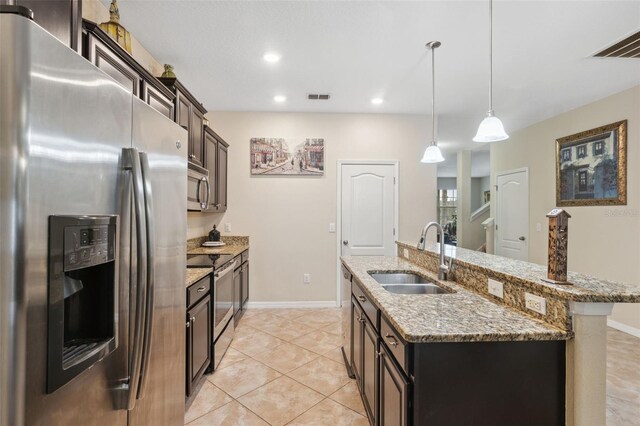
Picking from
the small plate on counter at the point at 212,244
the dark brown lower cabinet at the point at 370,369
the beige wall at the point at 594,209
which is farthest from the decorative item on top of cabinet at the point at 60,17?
the beige wall at the point at 594,209

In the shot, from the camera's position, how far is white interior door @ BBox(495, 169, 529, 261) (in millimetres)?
5039

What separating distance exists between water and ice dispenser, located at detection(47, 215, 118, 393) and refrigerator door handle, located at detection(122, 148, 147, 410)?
72 millimetres

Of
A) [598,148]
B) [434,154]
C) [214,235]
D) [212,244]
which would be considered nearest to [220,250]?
[212,244]

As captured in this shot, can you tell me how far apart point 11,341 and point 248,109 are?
4032mm

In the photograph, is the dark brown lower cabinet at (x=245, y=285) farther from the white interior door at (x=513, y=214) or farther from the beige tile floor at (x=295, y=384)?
the white interior door at (x=513, y=214)

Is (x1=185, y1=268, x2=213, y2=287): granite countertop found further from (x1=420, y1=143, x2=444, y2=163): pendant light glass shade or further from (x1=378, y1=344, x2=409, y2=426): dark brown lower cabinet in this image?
(x1=420, y1=143, x2=444, y2=163): pendant light glass shade

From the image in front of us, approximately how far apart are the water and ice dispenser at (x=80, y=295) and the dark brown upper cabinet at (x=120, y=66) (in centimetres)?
103

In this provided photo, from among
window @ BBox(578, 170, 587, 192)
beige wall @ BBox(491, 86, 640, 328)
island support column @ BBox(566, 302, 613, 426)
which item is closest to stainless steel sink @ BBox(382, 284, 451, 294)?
island support column @ BBox(566, 302, 613, 426)

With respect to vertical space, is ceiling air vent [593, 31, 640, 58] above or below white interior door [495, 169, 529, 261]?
above

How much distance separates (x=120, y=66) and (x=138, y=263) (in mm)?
1371

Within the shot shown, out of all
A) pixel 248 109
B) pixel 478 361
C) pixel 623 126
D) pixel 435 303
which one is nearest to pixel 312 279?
pixel 248 109

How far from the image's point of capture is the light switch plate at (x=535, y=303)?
1.25 meters

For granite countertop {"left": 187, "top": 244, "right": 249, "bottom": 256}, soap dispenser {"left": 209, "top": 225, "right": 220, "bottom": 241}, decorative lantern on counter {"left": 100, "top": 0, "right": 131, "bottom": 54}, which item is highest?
decorative lantern on counter {"left": 100, "top": 0, "right": 131, "bottom": 54}

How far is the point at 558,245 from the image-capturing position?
4.21 feet
